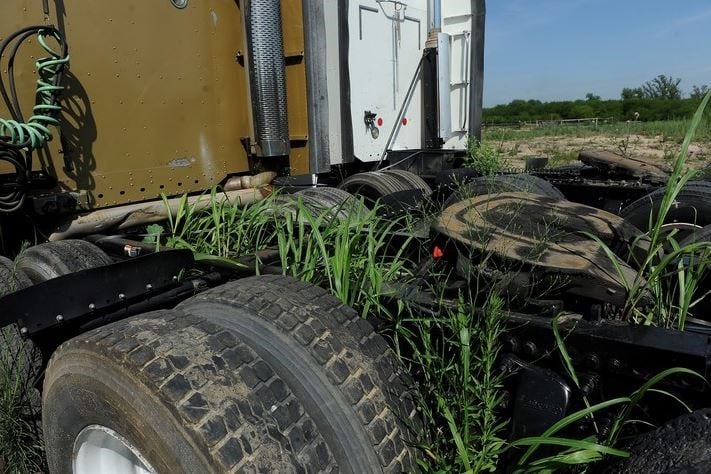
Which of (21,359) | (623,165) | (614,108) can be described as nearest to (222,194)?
(21,359)

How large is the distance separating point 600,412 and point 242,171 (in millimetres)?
3137

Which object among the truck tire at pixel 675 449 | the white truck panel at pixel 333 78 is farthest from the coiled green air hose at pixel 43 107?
the truck tire at pixel 675 449

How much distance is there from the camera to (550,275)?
1982 millimetres

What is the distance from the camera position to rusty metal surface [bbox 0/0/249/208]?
3305mm

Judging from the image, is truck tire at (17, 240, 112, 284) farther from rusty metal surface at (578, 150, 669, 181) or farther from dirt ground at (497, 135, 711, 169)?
dirt ground at (497, 135, 711, 169)

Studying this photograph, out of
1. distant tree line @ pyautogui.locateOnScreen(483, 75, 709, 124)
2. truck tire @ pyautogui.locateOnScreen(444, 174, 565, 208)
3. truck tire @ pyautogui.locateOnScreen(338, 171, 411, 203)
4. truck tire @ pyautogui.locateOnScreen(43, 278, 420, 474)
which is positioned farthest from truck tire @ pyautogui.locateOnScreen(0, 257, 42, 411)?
distant tree line @ pyautogui.locateOnScreen(483, 75, 709, 124)

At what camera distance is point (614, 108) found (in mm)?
56500

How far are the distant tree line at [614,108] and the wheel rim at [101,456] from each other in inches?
1522

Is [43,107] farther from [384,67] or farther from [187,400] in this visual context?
[384,67]

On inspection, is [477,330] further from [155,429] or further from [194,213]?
[194,213]

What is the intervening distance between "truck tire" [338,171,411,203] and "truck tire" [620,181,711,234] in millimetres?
1695

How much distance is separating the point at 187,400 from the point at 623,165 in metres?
4.75

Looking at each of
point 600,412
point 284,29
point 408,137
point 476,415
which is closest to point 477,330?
point 476,415

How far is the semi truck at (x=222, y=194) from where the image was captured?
1604 mm
